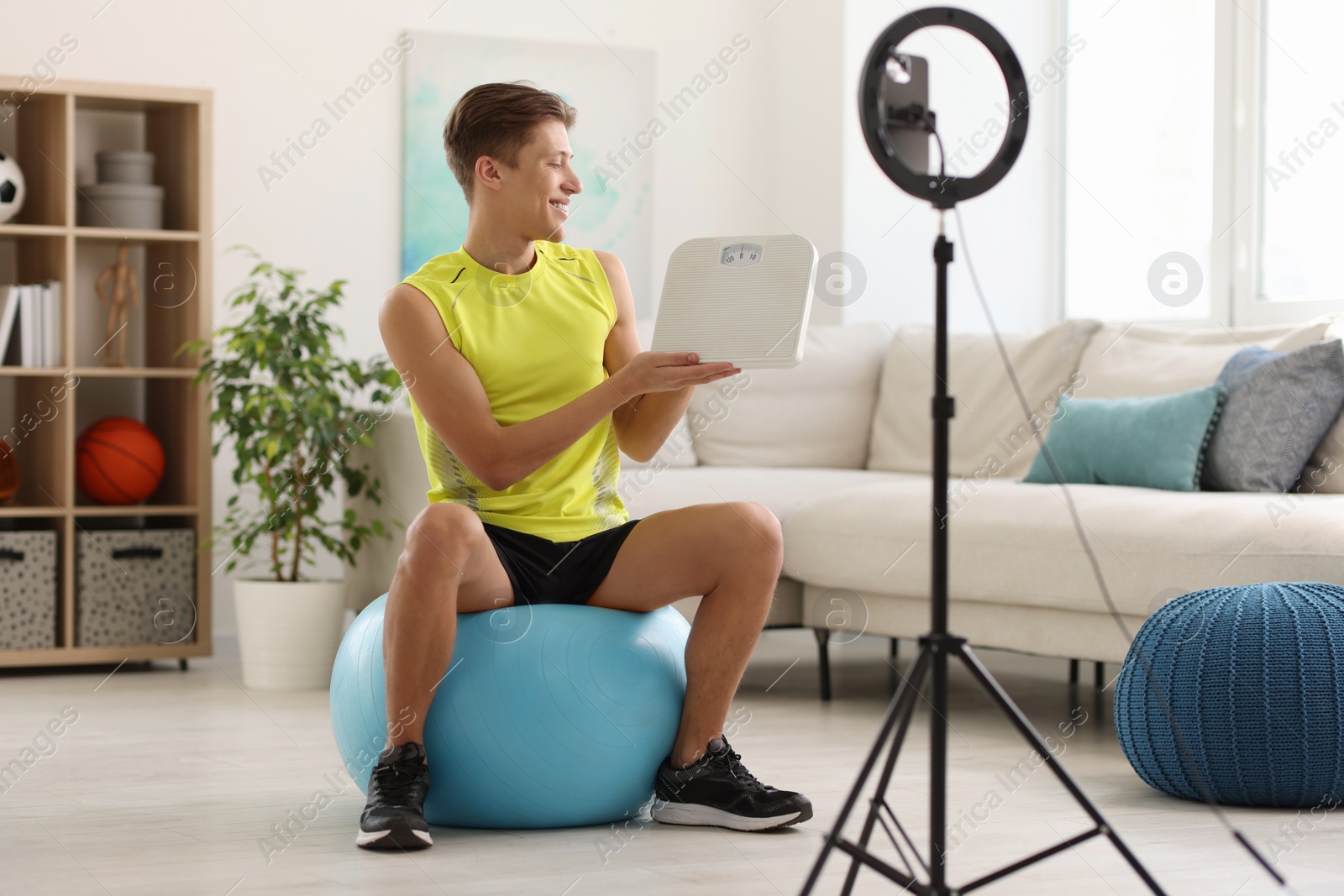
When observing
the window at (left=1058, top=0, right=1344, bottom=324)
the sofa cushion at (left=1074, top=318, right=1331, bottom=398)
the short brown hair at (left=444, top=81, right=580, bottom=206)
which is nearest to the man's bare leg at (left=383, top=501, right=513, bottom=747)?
the short brown hair at (left=444, top=81, right=580, bottom=206)

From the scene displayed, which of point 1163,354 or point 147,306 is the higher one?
point 147,306

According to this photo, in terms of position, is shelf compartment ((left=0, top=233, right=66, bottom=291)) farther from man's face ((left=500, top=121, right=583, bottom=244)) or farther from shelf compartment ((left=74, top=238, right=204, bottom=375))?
man's face ((left=500, top=121, right=583, bottom=244))

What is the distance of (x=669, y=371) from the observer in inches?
71.8

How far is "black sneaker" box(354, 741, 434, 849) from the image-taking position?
1.93m

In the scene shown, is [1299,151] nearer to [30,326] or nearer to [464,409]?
[464,409]

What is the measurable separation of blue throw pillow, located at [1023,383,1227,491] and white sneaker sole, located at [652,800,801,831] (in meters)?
1.34

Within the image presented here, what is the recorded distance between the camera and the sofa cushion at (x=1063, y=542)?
254cm

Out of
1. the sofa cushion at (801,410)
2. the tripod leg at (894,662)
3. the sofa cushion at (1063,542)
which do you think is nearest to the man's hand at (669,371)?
the sofa cushion at (1063,542)

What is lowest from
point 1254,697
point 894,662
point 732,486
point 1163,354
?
point 894,662

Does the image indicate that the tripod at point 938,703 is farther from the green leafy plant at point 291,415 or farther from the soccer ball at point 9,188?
the soccer ball at point 9,188

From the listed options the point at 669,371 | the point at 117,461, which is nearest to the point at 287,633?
the point at 117,461

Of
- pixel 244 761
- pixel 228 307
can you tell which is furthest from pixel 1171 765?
pixel 228 307

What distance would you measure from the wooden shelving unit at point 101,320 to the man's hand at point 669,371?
90.0 inches

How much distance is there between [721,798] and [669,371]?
63 cm
